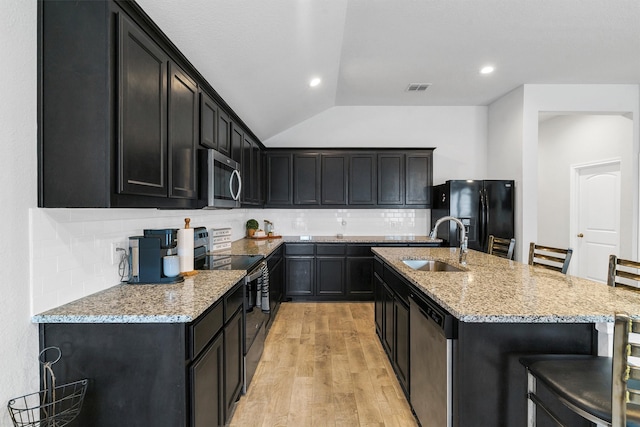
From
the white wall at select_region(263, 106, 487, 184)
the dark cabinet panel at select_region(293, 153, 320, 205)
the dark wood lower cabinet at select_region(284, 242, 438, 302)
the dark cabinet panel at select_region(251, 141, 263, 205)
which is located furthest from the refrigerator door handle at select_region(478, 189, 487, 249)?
the dark cabinet panel at select_region(251, 141, 263, 205)

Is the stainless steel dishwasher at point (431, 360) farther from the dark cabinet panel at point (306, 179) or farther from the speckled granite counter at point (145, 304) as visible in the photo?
the dark cabinet panel at point (306, 179)

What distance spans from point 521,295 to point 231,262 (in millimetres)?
2016

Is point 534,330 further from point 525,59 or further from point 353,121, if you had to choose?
point 353,121

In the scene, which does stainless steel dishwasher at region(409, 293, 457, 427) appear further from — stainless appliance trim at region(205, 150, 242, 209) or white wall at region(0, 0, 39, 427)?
white wall at region(0, 0, 39, 427)

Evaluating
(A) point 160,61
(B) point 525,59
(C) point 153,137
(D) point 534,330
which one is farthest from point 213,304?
(B) point 525,59

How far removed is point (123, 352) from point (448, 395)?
141 centimetres

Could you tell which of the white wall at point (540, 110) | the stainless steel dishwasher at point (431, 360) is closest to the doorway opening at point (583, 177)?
the white wall at point (540, 110)

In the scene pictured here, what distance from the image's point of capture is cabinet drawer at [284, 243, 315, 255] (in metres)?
4.64

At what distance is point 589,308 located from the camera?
54.9 inches

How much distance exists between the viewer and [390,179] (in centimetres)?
494

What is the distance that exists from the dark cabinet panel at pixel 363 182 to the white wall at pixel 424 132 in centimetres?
54

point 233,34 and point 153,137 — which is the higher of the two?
point 233,34

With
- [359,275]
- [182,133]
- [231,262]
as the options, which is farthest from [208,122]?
[359,275]

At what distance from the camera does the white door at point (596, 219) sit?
199 inches
